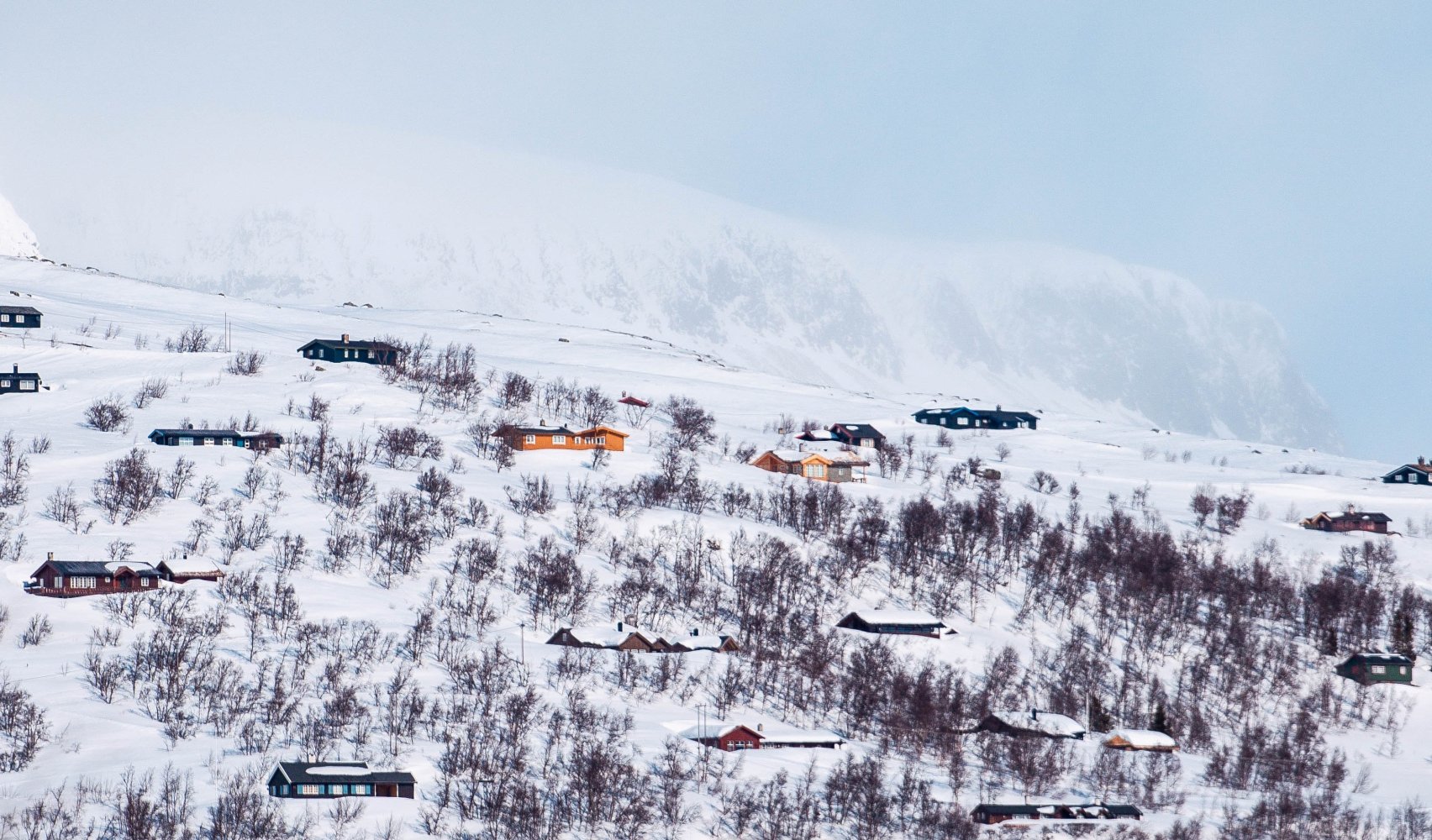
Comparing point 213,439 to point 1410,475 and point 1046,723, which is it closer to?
point 1046,723

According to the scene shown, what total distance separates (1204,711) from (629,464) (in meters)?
38.5

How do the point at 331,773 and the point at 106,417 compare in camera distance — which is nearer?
the point at 331,773

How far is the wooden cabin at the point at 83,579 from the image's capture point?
7500 cm

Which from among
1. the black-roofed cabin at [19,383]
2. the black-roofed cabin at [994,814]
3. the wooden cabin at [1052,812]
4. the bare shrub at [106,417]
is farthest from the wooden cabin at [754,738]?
the black-roofed cabin at [19,383]

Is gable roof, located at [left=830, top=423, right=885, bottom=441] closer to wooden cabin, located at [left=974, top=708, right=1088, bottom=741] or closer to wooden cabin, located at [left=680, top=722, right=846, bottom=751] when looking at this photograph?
wooden cabin, located at [left=974, top=708, right=1088, bottom=741]

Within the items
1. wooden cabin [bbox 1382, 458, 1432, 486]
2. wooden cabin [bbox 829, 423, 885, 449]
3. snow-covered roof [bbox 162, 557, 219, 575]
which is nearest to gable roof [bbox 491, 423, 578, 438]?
wooden cabin [bbox 829, 423, 885, 449]

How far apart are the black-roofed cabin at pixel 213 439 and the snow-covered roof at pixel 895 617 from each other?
35.3 metres

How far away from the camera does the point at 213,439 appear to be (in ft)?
332

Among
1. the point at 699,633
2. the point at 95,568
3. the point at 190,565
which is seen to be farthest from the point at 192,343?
the point at 699,633

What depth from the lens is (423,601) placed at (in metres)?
80.9

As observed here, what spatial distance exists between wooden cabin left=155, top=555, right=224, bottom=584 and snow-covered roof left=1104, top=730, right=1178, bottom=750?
128 feet

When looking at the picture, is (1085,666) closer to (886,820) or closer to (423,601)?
(886,820)

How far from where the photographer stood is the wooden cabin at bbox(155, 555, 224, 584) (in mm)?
77438

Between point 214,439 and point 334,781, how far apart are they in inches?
1793
